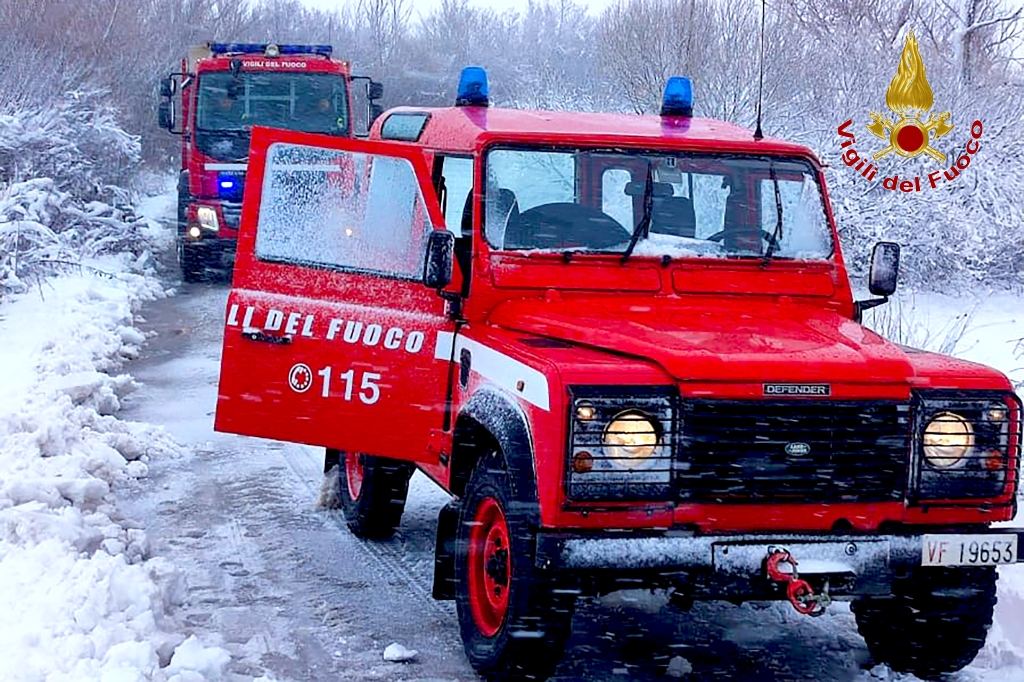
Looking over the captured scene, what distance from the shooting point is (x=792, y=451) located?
450 centimetres

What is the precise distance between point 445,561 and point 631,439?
1.32 meters

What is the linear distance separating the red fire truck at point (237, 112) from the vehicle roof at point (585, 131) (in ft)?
37.6

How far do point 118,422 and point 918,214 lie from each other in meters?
12.0

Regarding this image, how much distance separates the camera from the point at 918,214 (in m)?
17.7

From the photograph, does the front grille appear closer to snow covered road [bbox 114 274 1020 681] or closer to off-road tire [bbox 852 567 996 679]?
off-road tire [bbox 852 567 996 679]

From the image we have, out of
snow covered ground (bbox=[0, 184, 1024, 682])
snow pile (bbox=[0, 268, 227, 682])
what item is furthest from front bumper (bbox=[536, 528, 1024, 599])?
snow pile (bbox=[0, 268, 227, 682])

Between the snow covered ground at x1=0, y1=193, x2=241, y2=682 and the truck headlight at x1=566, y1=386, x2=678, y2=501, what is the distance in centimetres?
158

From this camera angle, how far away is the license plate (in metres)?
4.55

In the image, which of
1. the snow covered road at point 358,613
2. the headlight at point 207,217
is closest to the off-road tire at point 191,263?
the headlight at point 207,217

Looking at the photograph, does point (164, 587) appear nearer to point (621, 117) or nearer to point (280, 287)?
point (280, 287)

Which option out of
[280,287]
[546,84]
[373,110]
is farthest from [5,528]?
[546,84]

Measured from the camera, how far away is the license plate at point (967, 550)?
14.9 ft

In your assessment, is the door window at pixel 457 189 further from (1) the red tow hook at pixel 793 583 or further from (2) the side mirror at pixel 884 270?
(1) the red tow hook at pixel 793 583

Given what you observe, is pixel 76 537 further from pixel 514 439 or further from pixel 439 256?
pixel 514 439
